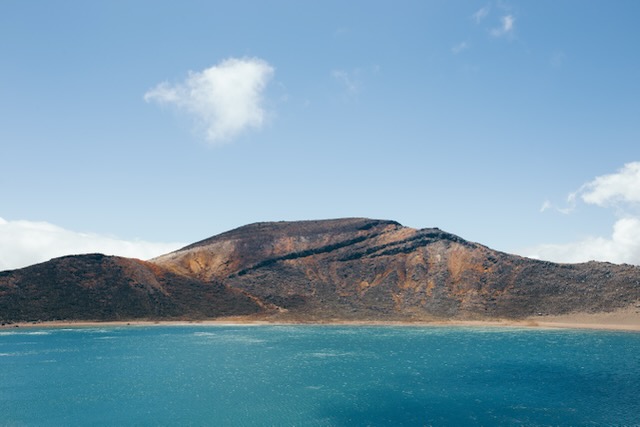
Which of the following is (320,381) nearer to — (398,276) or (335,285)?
(335,285)

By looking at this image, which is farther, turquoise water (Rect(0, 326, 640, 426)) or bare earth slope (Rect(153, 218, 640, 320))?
bare earth slope (Rect(153, 218, 640, 320))

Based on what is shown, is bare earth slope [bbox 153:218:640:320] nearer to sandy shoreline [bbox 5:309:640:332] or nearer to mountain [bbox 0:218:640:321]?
mountain [bbox 0:218:640:321]

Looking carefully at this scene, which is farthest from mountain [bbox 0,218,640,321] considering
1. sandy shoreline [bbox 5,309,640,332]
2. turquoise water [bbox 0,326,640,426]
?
turquoise water [bbox 0,326,640,426]

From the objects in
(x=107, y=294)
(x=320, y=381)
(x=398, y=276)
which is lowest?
(x=320, y=381)

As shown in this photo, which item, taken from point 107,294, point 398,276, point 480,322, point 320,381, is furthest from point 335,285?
point 320,381

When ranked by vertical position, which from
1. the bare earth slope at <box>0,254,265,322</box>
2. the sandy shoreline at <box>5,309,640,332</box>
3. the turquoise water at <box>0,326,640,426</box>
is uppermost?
the bare earth slope at <box>0,254,265,322</box>

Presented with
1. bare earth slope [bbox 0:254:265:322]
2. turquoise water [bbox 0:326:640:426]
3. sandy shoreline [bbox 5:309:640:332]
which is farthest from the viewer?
bare earth slope [bbox 0:254:265:322]

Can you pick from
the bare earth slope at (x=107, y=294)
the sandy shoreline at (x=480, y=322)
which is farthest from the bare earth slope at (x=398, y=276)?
the bare earth slope at (x=107, y=294)

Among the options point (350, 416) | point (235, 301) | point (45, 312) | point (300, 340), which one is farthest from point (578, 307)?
point (45, 312)
